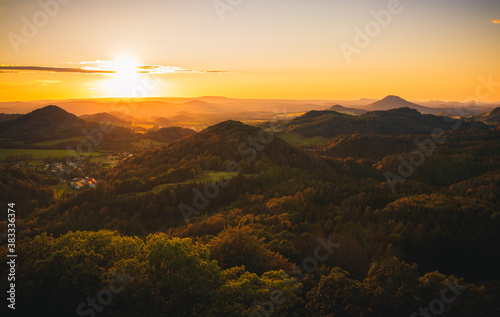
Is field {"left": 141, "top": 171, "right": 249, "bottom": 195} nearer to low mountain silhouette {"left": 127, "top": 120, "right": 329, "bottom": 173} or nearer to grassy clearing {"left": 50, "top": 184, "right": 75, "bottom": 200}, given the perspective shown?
low mountain silhouette {"left": 127, "top": 120, "right": 329, "bottom": 173}

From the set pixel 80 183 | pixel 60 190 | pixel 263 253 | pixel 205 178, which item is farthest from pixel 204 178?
pixel 60 190

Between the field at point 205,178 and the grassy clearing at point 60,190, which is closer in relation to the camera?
the field at point 205,178

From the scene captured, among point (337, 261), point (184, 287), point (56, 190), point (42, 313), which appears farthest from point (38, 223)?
point (337, 261)

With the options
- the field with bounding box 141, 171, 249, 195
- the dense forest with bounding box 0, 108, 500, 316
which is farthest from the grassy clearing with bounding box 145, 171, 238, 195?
the dense forest with bounding box 0, 108, 500, 316

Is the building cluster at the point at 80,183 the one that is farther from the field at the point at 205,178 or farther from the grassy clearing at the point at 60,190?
the field at the point at 205,178

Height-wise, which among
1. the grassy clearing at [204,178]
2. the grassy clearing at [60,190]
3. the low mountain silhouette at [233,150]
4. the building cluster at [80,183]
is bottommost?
the grassy clearing at [60,190]

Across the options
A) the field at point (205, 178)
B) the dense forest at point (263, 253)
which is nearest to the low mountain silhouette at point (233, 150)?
the field at point (205, 178)

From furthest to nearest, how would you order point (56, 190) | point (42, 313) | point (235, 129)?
1. point (235, 129)
2. point (56, 190)
3. point (42, 313)

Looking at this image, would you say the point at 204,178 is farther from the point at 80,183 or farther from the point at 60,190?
the point at 60,190

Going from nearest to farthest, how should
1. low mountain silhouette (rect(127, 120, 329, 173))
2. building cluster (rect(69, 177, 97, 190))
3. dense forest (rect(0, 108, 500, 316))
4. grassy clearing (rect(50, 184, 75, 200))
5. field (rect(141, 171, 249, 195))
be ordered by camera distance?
dense forest (rect(0, 108, 500, 316)) < field (rect(141, 171, 249, 195)) < grassy clearing (rect(50, 184, 75, 200)) < building cluster (rect(69, 177, 97, 190)) < low mountain silhouette (rect(127, 120, 329, 173))

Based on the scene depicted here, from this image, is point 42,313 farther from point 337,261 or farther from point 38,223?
point 38,223

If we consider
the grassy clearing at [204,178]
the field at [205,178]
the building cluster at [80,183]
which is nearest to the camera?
the grassy clearing at [204,178]
